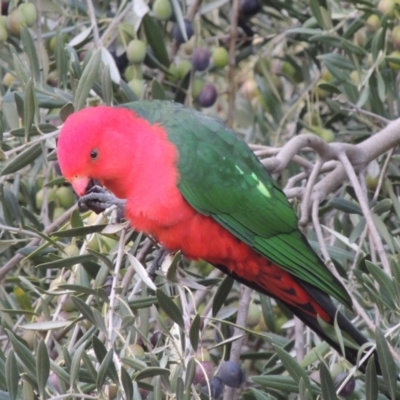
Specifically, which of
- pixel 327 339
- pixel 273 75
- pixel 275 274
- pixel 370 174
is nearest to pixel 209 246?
pixel 275 274

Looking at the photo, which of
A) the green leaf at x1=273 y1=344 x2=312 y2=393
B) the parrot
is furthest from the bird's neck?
the green leaf at x1=273 y1=344 x2=312 y2=393

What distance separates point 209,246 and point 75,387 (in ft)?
2.27

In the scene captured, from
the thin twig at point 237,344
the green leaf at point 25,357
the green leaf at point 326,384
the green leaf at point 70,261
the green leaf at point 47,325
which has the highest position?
the green leaf at point 70,261

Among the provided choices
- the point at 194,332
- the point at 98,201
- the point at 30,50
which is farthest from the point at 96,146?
the point at 194,332

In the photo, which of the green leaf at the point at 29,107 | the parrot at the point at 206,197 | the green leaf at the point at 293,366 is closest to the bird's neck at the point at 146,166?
the parrot at the point at 206,197

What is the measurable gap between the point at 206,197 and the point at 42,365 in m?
0.77

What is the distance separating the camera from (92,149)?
6.54ft

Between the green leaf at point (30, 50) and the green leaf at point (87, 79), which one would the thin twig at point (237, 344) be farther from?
the green leaf at point (30, 50)

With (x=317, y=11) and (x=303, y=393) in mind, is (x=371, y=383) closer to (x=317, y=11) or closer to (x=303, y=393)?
(x=303, y=393)

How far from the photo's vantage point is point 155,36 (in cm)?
248

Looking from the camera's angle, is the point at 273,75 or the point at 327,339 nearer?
the point at 327,339

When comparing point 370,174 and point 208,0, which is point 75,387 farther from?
point 208,0

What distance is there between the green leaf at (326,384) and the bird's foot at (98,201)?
67 cm

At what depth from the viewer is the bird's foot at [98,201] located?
194 centimetres
